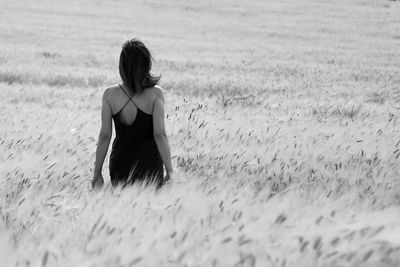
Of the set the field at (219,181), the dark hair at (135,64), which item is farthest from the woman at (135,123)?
the field at (219,181)

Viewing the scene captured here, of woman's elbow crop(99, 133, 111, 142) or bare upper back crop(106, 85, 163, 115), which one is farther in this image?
Result: woman's elbow crop(99, 133, 111, 142)

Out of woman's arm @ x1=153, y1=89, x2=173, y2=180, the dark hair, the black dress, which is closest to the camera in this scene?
the dark hair

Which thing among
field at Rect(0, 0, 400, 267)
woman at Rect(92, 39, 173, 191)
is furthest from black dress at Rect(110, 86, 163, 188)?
field at Rect(0, 0, 400, 267)

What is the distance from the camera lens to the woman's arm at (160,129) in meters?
4.00

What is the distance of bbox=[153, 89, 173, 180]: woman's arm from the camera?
400 cm

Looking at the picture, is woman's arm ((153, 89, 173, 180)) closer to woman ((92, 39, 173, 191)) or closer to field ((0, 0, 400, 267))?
woman ((92, 39, 173, 191))

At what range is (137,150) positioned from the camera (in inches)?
163

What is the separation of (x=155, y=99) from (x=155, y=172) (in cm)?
53

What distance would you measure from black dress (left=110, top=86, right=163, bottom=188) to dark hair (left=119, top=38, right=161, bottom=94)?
0.87 ft

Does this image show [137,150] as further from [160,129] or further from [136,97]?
[136,97]

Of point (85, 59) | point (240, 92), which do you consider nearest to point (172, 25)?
point (85, 59)

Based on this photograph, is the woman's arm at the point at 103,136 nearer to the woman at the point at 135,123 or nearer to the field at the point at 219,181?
the woman at the point at 135,123

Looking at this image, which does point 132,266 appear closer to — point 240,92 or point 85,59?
point 240,92

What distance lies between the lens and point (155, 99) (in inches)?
158
